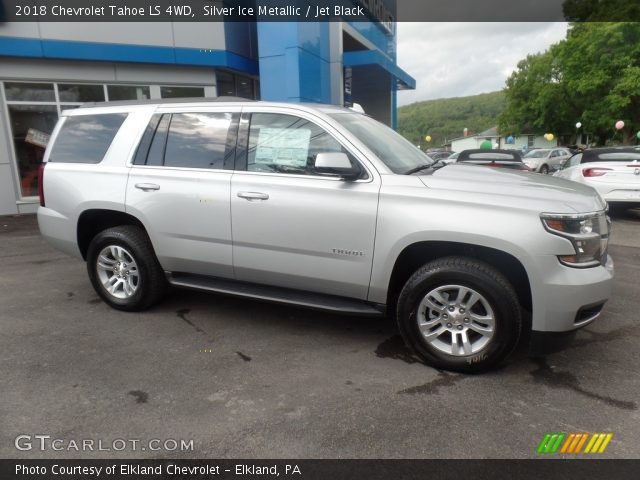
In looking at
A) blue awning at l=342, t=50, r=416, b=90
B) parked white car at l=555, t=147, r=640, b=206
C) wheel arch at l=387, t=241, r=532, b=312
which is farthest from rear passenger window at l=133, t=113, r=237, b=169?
blue awning at l=342, t=50, r=416, b=90

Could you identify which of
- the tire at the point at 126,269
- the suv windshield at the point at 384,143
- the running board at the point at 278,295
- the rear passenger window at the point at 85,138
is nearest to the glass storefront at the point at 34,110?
the rear passenger window at the point at 85,138

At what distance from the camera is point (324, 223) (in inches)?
137

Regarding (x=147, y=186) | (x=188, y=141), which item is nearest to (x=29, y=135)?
(x=147, y=186)

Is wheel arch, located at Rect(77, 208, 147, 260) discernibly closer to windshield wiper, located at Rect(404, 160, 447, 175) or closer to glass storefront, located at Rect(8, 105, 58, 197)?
windshield wiper, located at Rect(404, 160, 447, 175)

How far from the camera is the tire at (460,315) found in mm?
3068

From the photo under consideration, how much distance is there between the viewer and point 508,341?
310 centimetres

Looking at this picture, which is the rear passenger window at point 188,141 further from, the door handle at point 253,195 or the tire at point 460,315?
the tire at point 460,315

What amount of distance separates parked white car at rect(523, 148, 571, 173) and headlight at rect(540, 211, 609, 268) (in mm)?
23777

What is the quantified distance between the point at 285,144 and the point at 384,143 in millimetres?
850

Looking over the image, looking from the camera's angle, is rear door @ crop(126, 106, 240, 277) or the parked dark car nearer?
rear door @ crop(126, 106, 240, 277)

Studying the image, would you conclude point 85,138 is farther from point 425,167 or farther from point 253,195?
point 425,167

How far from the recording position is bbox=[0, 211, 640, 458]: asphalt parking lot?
2609 mm

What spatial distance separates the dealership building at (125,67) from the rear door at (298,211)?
8381 millimetres
